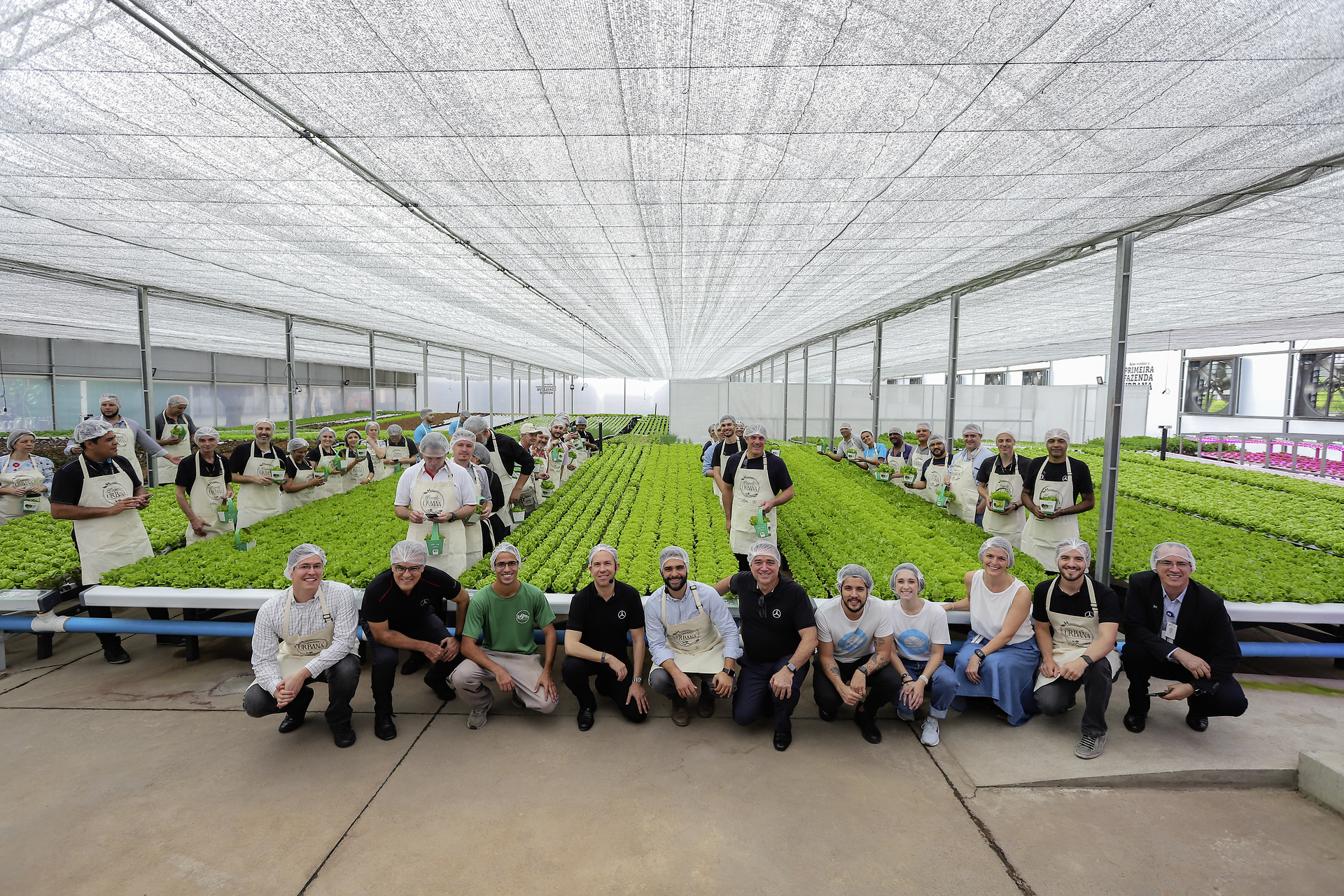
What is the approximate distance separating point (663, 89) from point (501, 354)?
26.7 metres

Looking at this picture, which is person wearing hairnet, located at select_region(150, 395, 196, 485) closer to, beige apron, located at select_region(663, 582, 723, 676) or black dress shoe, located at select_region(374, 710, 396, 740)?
black dress shoe, located at select_region(374, 710, 396, 740)

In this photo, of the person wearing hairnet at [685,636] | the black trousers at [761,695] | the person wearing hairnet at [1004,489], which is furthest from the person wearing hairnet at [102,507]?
the person wearing hairnet at [1004,489]

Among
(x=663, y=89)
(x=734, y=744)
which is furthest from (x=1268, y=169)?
(x=734, y=744)

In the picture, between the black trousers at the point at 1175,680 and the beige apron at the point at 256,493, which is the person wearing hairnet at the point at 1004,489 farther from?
the beige apron at the point at 256,493

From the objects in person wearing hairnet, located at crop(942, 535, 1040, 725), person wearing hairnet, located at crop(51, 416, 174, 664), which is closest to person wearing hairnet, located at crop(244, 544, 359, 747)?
person wearing hairnet, located at crop(51, 416, 174, 664)

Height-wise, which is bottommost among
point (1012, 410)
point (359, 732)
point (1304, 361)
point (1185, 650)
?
point (359, 732)

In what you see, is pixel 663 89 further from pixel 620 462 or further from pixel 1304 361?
pixel 1304 361

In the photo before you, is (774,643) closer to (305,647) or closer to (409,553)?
(409,553)

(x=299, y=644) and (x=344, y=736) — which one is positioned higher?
(x=299, y=644)

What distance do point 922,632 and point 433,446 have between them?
200 inches

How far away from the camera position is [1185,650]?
488cm

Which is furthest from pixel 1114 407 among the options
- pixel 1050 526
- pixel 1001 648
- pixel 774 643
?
pixel 774 643

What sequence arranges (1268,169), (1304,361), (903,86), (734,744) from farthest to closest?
1. (1304,361)
2. (1268,169)
3. (734,744)
4. (903,86)

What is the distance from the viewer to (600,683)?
5312 mm
